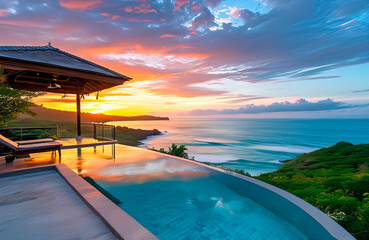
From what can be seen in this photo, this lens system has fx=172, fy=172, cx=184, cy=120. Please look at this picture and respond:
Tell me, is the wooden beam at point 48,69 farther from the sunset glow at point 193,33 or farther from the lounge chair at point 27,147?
the lounge chair at point 27,147

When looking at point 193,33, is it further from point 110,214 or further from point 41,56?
point 110,214

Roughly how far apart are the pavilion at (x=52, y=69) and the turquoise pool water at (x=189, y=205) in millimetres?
2740

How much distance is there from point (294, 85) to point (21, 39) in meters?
18.8

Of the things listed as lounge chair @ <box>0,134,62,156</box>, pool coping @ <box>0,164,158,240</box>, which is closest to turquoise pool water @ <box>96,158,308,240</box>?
pool coping @ <box>0,164,158,240</box>

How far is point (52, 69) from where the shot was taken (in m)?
4.11

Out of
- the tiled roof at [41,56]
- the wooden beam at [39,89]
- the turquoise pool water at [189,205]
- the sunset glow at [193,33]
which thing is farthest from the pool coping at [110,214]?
the wooden beam at [39,89]

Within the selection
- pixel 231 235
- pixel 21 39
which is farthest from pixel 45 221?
pixel 21 39

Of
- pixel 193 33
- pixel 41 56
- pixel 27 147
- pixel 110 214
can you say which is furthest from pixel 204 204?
pixel 193 33

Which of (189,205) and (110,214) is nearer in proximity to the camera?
(110,214)

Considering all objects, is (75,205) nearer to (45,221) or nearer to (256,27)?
(45,221)

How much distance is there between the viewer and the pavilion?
3751 millimetres

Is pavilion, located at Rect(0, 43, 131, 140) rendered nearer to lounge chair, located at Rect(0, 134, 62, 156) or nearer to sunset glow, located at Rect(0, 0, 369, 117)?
sunset glow, located at Rect(0, 0, 369, 117)

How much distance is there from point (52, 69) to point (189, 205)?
4448 millimetres

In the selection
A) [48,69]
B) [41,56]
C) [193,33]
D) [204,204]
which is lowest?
[204,204]
